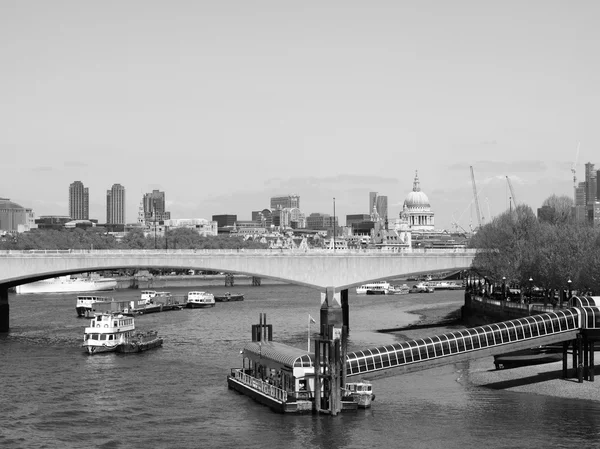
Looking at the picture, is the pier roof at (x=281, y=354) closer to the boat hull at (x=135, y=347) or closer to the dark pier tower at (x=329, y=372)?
the dark pier tower at (x=329, y=372)

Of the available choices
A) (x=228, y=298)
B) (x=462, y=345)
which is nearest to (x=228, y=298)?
(x=228, y=298)

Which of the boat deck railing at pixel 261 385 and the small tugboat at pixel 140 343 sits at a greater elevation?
the small tugboat at pixel 140 343

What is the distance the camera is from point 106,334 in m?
92.7

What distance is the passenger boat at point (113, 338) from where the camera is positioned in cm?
9138

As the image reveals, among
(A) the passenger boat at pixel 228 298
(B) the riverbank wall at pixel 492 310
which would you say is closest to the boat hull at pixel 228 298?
(A) the passenger boat at pixel 228 298

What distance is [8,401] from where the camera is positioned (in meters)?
67.0

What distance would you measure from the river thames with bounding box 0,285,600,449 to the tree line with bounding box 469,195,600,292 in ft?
62.1

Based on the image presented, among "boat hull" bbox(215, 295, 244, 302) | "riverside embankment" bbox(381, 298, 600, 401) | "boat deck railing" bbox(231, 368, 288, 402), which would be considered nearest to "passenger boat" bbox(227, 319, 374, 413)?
"boat deck railing" bbox(231, 368, 288, 402)

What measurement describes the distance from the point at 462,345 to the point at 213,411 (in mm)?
15052

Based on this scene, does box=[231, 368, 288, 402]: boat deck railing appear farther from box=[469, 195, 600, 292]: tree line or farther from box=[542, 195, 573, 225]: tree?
box=[542, 195, 573, 225]: tree

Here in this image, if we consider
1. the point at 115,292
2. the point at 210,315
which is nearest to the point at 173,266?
the point at 210,315

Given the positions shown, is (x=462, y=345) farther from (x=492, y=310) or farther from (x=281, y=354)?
(x=492, y=310)

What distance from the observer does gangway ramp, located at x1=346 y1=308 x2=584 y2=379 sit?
65.2 metres

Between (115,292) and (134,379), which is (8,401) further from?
(115,292)
